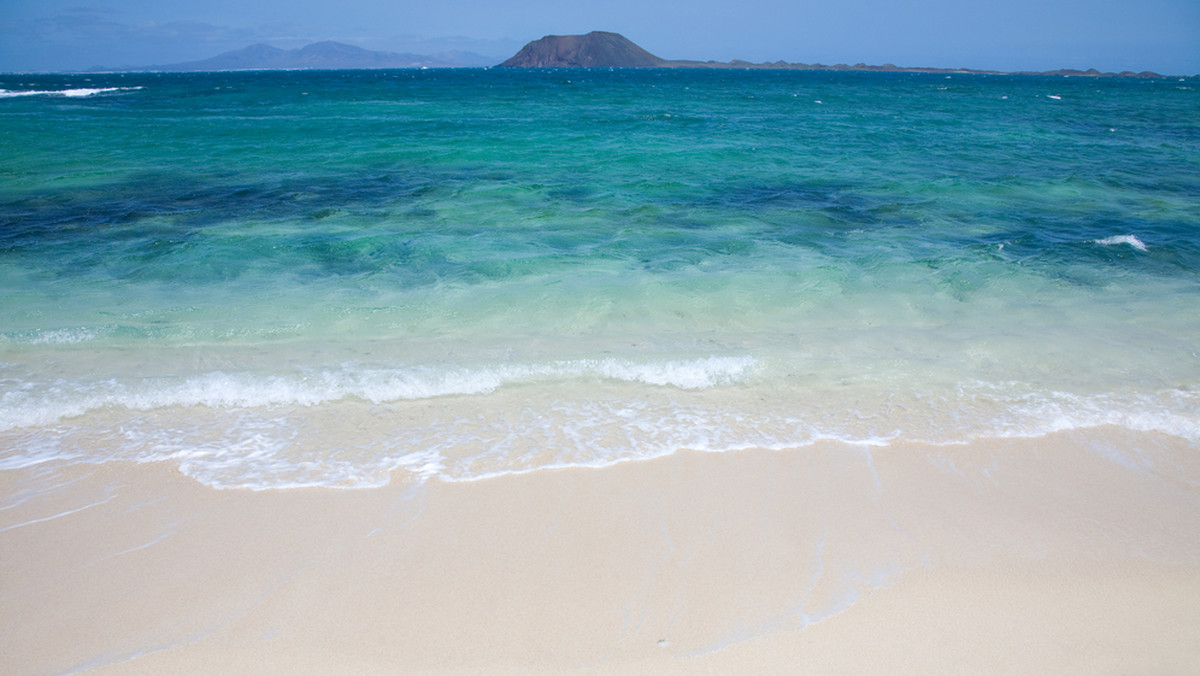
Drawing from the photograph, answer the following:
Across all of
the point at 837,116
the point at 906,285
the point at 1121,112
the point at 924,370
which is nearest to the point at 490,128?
the point at 837,116

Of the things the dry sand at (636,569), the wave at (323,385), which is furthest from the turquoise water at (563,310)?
the dry sand at (636,569)

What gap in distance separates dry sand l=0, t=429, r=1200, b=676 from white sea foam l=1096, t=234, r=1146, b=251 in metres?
6.55

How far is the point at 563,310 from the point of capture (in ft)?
22.3

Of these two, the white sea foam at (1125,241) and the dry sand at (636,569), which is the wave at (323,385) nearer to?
the dry sand at (636,569)

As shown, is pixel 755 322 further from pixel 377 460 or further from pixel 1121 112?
pixel 1121 112

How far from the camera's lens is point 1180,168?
16.4m

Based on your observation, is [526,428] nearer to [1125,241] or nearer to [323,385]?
[323,385]

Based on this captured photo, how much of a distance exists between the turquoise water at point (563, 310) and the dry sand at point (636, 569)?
0.37m

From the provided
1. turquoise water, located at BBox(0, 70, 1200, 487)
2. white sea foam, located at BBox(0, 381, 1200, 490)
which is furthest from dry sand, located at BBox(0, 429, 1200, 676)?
turquoise water, located at BBox(0, 70, 1200, 487)

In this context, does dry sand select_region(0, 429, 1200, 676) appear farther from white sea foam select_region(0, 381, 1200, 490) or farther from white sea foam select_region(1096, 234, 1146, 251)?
white sea foam select_region(1096, 234, 1146, 251)

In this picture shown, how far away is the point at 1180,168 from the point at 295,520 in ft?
71.3

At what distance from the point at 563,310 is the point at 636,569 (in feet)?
13.0

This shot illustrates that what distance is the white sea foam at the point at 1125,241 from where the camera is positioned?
917 centimetres

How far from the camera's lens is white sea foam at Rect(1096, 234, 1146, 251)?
Answer: 9172mm
